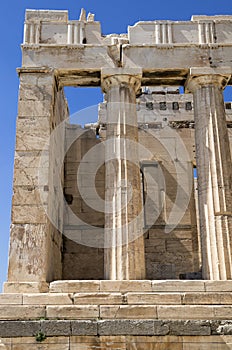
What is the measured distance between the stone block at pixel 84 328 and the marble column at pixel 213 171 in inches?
138

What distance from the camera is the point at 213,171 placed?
13250 millimetres

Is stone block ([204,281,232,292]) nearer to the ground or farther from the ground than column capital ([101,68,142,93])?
nearer to the ground

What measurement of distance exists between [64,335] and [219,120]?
7221mm

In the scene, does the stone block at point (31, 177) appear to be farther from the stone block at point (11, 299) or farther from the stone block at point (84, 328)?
the stone block at point (84, 328)

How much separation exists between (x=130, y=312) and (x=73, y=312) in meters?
1.27

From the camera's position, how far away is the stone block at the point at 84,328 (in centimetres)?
1052

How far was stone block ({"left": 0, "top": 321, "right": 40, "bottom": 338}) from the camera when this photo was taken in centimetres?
1056

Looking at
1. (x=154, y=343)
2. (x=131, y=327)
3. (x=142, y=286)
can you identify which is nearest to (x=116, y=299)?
(x=142, y=286)

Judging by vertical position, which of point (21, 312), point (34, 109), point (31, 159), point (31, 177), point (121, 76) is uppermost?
point (121, 76)

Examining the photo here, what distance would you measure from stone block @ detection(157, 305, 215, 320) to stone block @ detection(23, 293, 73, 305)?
2.13 metres

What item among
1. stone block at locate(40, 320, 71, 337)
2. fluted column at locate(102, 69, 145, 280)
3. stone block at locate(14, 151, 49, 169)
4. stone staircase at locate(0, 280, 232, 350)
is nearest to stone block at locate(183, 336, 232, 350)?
stone staircase at locate(0, 280, 232, 350)

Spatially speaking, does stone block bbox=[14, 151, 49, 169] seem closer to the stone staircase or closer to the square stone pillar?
the square stone pillar

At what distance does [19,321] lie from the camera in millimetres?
10750

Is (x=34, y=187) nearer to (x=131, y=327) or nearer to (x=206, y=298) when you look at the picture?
(x=131, y=327)
